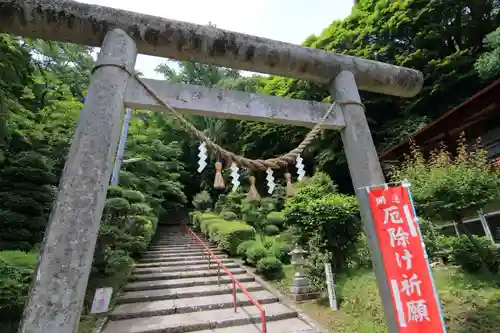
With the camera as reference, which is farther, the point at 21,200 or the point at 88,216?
the point at 21,200

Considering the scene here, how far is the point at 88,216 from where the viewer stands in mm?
1879

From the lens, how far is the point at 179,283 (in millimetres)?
7207

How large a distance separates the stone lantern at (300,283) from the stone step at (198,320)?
0.46 metres

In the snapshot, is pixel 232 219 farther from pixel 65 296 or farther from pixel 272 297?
pixel 65 296

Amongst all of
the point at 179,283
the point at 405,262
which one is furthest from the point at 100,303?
the point at 405,262

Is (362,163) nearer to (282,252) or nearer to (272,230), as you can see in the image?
(282,252)

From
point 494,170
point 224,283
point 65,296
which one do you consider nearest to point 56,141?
point 224,283

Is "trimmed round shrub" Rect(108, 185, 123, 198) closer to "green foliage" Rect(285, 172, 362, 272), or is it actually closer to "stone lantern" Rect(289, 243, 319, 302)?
"stone lantern" Rect(289, 243, 319, 302)

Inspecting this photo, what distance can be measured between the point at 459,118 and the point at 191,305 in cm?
929

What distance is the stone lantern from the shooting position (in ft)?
20.3

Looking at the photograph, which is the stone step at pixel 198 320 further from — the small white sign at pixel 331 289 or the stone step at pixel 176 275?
the stone step at pixel 176 275

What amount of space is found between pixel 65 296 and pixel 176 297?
5.29m

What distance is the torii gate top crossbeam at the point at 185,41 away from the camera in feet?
7.55

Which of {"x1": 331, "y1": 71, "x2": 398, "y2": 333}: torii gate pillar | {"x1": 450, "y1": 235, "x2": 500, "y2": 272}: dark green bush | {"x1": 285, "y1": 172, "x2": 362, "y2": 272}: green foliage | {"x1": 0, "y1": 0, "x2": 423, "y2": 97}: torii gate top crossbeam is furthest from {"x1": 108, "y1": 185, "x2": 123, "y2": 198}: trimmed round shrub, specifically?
{"x1": 450, "y1": 235, "x2": 500, "y2": 272}: dark green bush
